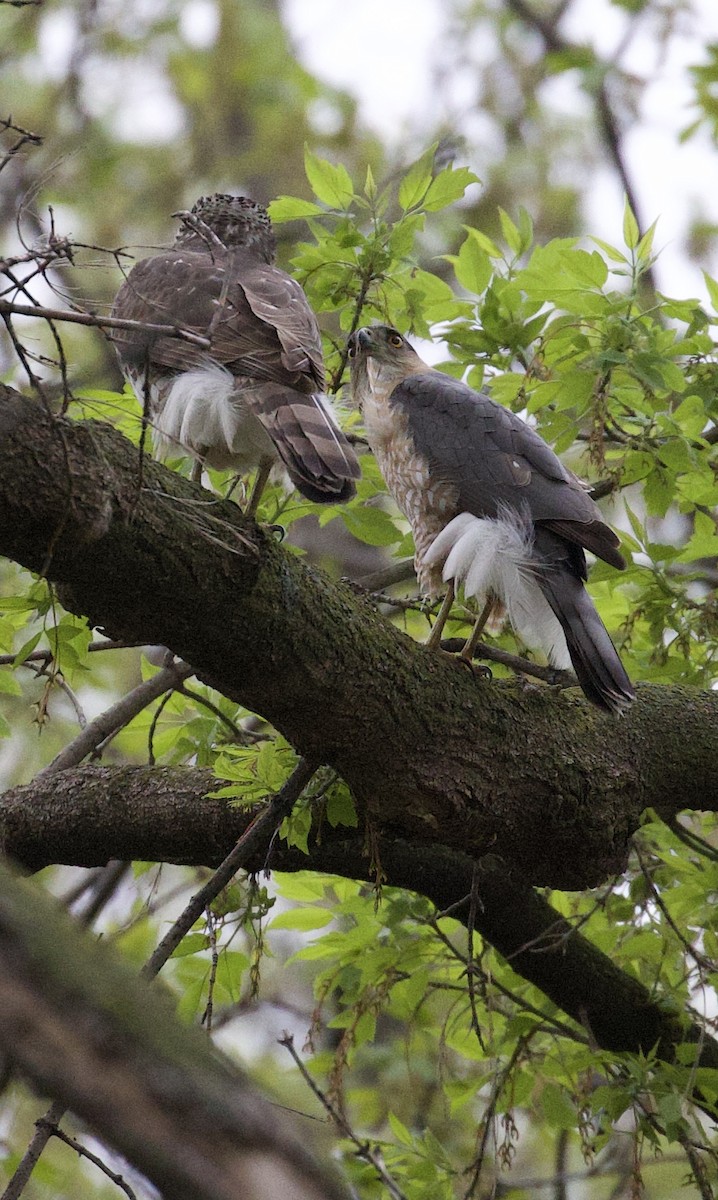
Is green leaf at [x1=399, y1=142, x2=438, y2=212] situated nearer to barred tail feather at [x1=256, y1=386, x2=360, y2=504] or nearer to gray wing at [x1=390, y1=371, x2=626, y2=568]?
gray wing at [x1=390, y1=371, x2=626, y2=568]

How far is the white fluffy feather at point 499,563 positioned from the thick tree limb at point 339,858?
0.75m

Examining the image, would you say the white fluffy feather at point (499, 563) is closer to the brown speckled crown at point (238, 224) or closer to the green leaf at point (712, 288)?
the green leaf at point (712, 288)

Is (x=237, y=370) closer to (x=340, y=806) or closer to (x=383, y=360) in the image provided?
(x=383, y=360)

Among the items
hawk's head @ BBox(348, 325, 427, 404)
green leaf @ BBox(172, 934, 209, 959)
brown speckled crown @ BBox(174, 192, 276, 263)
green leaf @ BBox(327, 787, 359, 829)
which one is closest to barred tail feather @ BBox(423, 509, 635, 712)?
green leaf @ BBox(327, 787, 359, 829)

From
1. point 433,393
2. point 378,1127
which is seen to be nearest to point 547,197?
point 433,393

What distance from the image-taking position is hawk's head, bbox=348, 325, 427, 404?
13.8ft

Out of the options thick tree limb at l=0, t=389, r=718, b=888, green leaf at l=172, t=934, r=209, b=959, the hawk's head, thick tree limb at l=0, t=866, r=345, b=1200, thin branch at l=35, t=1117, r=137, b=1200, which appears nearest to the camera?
thick tree limb at l=0, t=866, r=345, b=1200

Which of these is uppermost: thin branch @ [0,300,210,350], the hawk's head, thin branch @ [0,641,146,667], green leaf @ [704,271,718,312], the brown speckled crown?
the brown speckled crown

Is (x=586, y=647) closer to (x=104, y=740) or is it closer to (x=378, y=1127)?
(x=104, y=740)

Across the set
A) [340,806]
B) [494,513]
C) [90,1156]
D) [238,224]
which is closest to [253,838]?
[340,806]

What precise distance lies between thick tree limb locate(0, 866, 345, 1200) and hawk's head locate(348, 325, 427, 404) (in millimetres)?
3278

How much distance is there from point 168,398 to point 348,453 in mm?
816

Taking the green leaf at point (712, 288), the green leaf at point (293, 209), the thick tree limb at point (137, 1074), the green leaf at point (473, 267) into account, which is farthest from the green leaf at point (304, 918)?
the thick tree limb at point (137, 1074)

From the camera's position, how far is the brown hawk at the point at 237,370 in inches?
116
